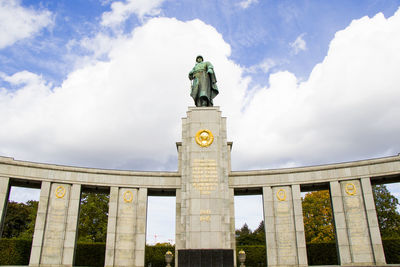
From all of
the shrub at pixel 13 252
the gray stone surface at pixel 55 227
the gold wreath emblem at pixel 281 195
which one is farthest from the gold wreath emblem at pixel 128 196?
the gold wreath emblem at pixel 281 195

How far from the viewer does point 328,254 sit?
99.8ft

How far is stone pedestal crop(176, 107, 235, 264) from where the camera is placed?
72.6ft

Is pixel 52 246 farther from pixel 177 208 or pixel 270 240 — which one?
pixel 270 240

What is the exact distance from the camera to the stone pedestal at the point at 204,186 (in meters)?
22.1

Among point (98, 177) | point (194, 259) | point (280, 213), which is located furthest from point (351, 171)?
point (98, 177)

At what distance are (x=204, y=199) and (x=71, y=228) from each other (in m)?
9.95

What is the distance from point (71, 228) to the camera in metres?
23.2

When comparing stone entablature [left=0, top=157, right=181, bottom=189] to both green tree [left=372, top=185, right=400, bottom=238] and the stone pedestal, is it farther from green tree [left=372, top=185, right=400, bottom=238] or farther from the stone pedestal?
green tree [left=372, top=185, right=400, bottom=238]

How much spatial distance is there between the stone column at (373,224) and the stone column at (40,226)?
2283 cm

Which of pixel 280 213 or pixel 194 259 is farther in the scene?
pixel 280 213

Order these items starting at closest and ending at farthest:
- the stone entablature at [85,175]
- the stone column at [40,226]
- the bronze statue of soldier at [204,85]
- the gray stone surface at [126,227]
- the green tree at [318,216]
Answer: the stone column at [40,226], the stone entablature at [85,175], the gray stone surface at [126,227], the bronze statue of soldier at [204,85], the green tree at [318,216]

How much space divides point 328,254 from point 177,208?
16287 mm

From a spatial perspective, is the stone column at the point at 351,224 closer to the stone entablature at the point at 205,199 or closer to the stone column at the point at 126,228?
the stone entablature at the point at 205,199

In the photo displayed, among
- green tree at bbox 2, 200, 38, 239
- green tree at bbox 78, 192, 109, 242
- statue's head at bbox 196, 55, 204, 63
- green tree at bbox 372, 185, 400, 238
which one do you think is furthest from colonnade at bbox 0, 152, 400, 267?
green tree at bbox 2, 200, 38, 239
